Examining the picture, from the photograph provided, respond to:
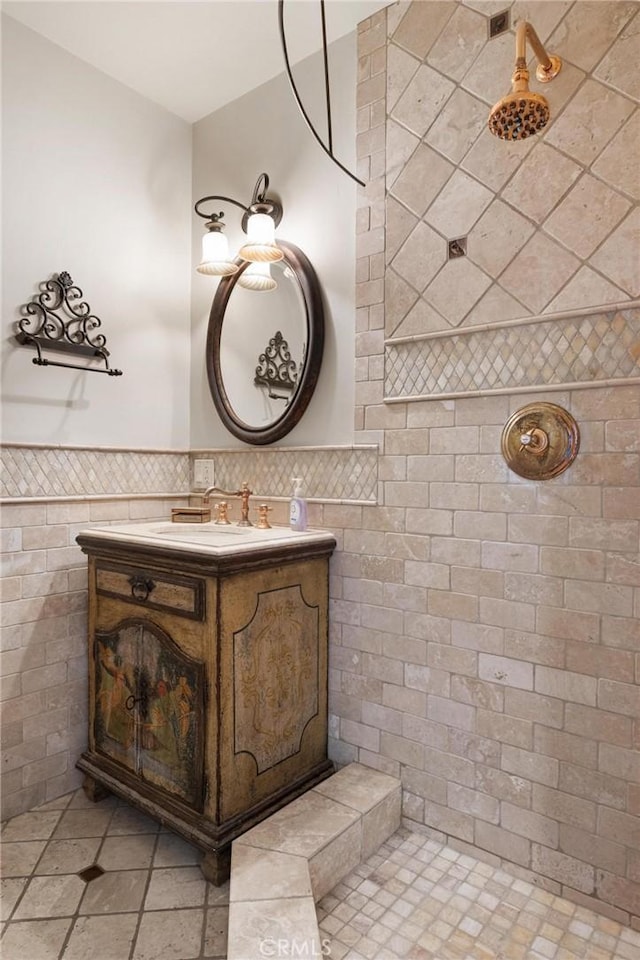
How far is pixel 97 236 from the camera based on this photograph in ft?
7.21

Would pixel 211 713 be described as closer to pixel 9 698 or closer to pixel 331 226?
pixel 9 698

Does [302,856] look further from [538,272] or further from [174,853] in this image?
[538,272]

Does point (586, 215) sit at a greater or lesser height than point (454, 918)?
greater

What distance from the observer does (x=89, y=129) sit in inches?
85.6

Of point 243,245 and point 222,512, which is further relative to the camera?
point 222,512

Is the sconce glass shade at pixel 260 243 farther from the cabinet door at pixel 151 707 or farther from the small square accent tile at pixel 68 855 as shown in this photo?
the small square accent tile at pixel 68 855

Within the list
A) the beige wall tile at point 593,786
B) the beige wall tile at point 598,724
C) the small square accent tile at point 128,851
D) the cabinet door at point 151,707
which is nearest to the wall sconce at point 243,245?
the cabinet door at point 151,707

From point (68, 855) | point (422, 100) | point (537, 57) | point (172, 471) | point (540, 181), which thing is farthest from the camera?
point (172, 471)

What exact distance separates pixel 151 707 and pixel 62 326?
138 cm

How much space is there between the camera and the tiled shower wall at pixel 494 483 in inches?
58.5

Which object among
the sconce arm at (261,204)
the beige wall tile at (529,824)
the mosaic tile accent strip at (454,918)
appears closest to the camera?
the mosaic tile accent strip at (454,918)

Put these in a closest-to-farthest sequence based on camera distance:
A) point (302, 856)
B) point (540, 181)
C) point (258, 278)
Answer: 1. point (302, 856)
2. point (540, 181)
3. point (258, 278)
